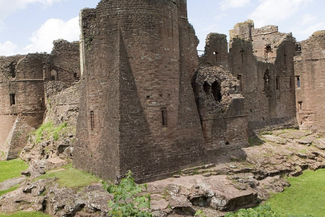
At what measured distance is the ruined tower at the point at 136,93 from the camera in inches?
496

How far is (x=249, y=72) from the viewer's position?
21.2 meters

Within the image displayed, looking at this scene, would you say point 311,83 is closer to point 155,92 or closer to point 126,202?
point 155,92

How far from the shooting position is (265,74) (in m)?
22.6

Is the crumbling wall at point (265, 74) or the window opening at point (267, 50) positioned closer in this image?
the crumbling wall at point (265, 74)

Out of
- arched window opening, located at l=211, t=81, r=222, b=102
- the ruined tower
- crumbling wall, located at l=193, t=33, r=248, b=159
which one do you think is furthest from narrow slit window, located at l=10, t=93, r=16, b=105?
arched window opening, located at l=211, t=81, r=222, b=102

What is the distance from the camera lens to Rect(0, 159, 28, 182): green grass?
1798 cm

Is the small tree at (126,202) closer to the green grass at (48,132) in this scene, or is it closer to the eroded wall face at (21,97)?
the green grass at (48,132)

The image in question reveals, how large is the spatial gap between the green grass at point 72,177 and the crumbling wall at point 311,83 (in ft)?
52.9

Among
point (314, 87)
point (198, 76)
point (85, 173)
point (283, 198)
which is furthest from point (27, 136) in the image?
point (314, 87)

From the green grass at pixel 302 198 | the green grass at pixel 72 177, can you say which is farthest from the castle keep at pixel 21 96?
the green grass at pixel 302 198

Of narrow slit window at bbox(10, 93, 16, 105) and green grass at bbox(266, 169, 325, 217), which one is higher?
narrow slit window at bbox(10, 93, 16, 105)

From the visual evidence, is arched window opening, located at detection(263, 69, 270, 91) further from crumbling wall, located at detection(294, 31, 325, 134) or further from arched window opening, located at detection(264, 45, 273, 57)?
arched window opening, located at detection(264, 45, 273, 57)

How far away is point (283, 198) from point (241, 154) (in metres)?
3.66

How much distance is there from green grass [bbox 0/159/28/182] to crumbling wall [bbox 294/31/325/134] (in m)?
18.4
